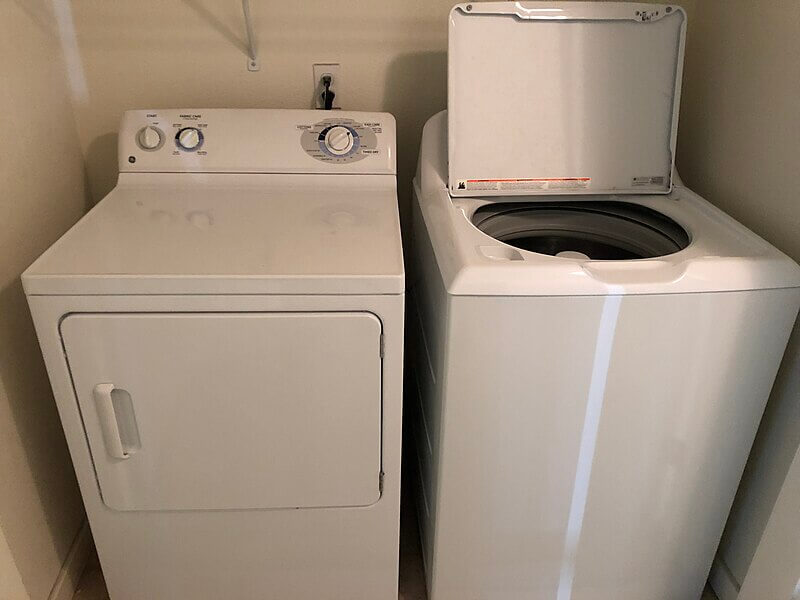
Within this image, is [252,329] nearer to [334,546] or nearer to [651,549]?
[334,546]

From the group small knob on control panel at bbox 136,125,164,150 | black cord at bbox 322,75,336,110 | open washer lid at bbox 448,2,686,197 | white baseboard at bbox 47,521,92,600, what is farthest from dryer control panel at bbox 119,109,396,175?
white baseboard at bbox 47,521,92,600

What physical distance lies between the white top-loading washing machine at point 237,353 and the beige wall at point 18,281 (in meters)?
0.15

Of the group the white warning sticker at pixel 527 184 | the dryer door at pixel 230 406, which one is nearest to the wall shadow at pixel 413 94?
the white warning sticker at pixel 527 184

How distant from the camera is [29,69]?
1.42 m

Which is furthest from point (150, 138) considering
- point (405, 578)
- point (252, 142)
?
point (405, 578)

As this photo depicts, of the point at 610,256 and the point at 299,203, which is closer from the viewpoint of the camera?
the point at 299,203

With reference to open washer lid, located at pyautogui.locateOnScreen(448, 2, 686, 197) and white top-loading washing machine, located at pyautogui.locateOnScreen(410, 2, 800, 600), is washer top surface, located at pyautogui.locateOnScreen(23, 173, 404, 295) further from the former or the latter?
open washer lid, located at pyautogui.locateOnScreen(448, 2, 686, 197)

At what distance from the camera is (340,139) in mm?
1537

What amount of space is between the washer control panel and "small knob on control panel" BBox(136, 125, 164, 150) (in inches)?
13.0

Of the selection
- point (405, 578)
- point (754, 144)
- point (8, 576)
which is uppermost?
point (754, 144)

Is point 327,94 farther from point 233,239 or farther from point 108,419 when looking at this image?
point 108,419

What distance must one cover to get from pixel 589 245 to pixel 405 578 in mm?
948

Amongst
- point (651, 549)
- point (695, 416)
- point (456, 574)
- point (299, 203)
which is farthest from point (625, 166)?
point (456, 574)

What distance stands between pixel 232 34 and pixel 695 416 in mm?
1391
